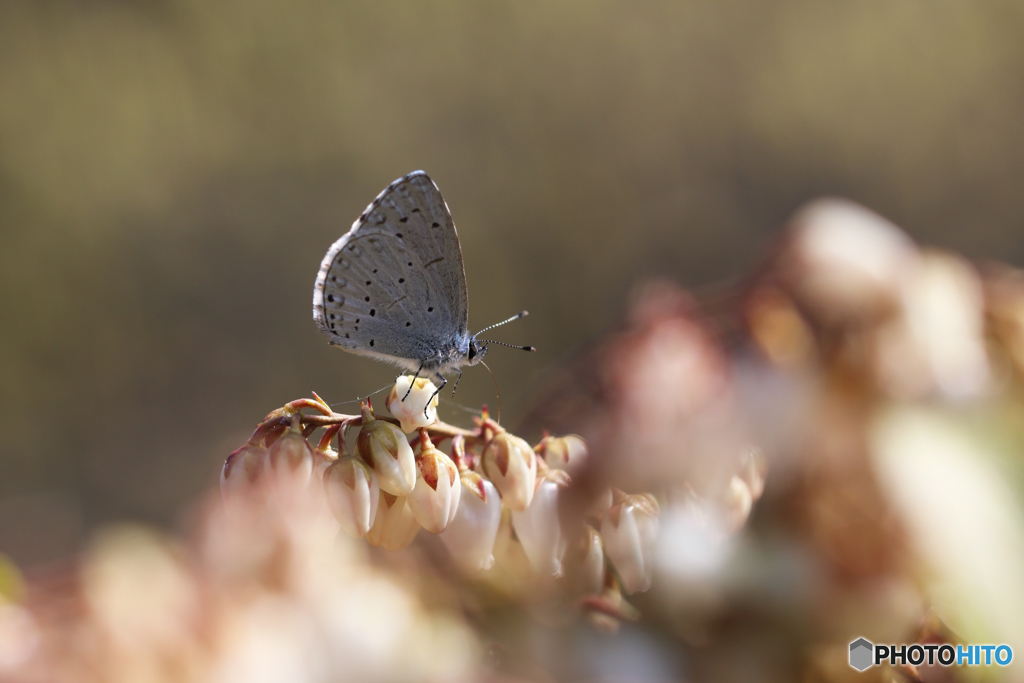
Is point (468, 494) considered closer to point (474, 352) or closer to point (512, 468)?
point (512, 468)

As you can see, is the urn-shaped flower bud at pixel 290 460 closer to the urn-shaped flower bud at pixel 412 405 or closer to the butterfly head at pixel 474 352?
the urn-shaped flower bud at pixel 412 405

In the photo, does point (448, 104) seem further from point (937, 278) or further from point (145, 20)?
point (937, 278)

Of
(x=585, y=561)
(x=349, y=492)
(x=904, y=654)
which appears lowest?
(x=904, y=654)

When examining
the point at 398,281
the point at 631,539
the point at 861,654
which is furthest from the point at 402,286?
the point at 861,654

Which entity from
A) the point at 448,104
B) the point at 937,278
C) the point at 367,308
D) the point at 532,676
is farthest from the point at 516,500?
the point at 448,104

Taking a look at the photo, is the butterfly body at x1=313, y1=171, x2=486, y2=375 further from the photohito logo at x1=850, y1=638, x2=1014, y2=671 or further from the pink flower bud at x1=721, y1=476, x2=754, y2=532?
the photohito logo at x1=850, y1=638, x2=1014, y2=671

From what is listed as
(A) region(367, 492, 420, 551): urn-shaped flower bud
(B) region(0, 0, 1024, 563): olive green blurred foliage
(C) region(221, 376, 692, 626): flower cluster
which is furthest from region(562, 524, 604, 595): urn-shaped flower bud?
(B) region(0, 0, 1024, 563): olive green blurred foliage
